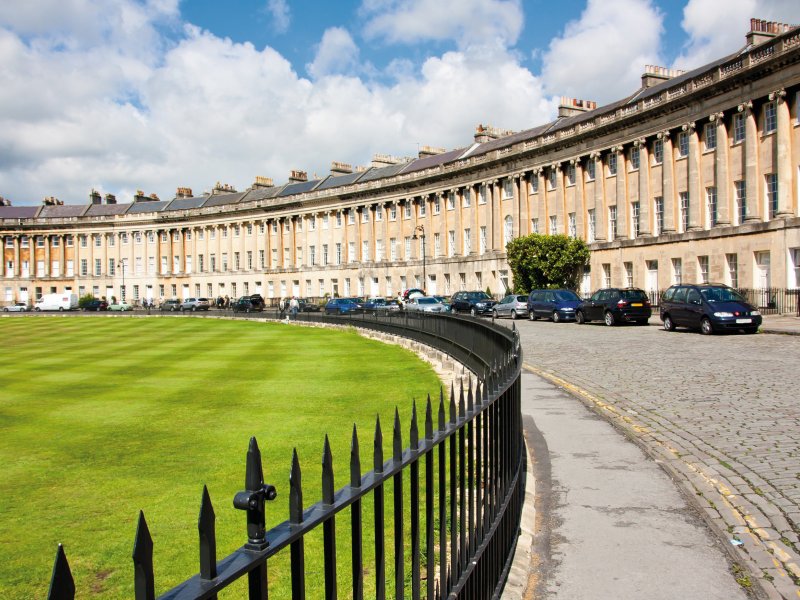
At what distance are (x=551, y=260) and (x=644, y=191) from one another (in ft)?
27.7

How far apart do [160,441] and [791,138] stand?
4099cm

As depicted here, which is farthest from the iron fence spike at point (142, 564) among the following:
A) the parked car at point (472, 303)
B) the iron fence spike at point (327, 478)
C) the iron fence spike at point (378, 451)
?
the parked car at point (472, 303)

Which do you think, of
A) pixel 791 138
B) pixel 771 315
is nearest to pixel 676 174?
pixel 791 138

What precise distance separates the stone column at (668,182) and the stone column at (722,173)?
13.9ft

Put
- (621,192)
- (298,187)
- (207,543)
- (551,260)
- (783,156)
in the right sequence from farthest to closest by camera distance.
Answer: (298,187)
(551,260)
(621,192)
(783,156)
(207,543)

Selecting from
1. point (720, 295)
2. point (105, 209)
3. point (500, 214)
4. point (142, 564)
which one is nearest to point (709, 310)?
point (720, 295)

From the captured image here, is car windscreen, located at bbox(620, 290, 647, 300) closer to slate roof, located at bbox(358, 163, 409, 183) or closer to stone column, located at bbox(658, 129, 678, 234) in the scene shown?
stone column, located at bbox(658, 129, 678, 234)

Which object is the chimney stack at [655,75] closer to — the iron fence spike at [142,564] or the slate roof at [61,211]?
the iron fence spike at [142,564]

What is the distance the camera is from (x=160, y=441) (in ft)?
34.6

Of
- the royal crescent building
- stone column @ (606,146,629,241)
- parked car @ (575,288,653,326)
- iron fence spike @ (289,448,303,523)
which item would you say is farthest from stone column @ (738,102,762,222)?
iron fence spike @ (289,448,303,523)

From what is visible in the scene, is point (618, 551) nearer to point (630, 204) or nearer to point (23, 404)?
point (23, 404)

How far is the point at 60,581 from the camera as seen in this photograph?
1353mm

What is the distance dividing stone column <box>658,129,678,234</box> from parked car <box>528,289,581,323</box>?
12.9 m

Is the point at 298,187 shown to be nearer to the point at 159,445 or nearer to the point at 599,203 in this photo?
the point at 599,203
